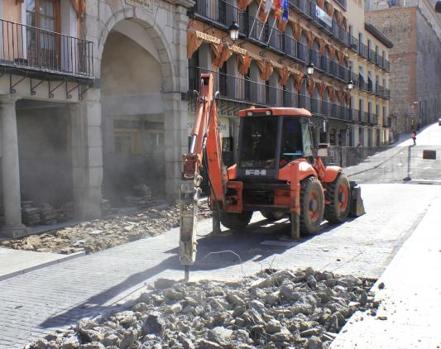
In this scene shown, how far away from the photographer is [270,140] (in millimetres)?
11820

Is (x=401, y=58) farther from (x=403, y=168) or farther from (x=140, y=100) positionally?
(x=140, y=100)

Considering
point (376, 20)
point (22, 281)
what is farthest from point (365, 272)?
point (376, 20)

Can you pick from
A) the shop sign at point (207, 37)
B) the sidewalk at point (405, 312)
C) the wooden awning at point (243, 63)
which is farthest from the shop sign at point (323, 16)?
the sidewalk at point (405, 312)

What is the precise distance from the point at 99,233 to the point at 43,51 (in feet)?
15.1

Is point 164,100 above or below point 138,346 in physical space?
above

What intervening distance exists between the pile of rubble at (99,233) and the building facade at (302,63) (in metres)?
4.44

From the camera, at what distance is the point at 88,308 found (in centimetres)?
684

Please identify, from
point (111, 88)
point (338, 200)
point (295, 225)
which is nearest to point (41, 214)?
point (295, 225)

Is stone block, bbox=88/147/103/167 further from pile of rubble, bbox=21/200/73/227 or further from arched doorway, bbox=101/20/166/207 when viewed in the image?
arched doorway, bbox=101/20/166/207

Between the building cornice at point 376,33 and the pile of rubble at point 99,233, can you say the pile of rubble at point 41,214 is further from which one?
the building cornice at point 376,33

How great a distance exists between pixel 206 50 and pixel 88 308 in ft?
53.8

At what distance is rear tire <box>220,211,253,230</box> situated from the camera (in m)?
12.2

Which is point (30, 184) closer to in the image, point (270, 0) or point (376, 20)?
point (270, 0)

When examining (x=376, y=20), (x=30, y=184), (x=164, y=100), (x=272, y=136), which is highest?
(x=376, y=20)
